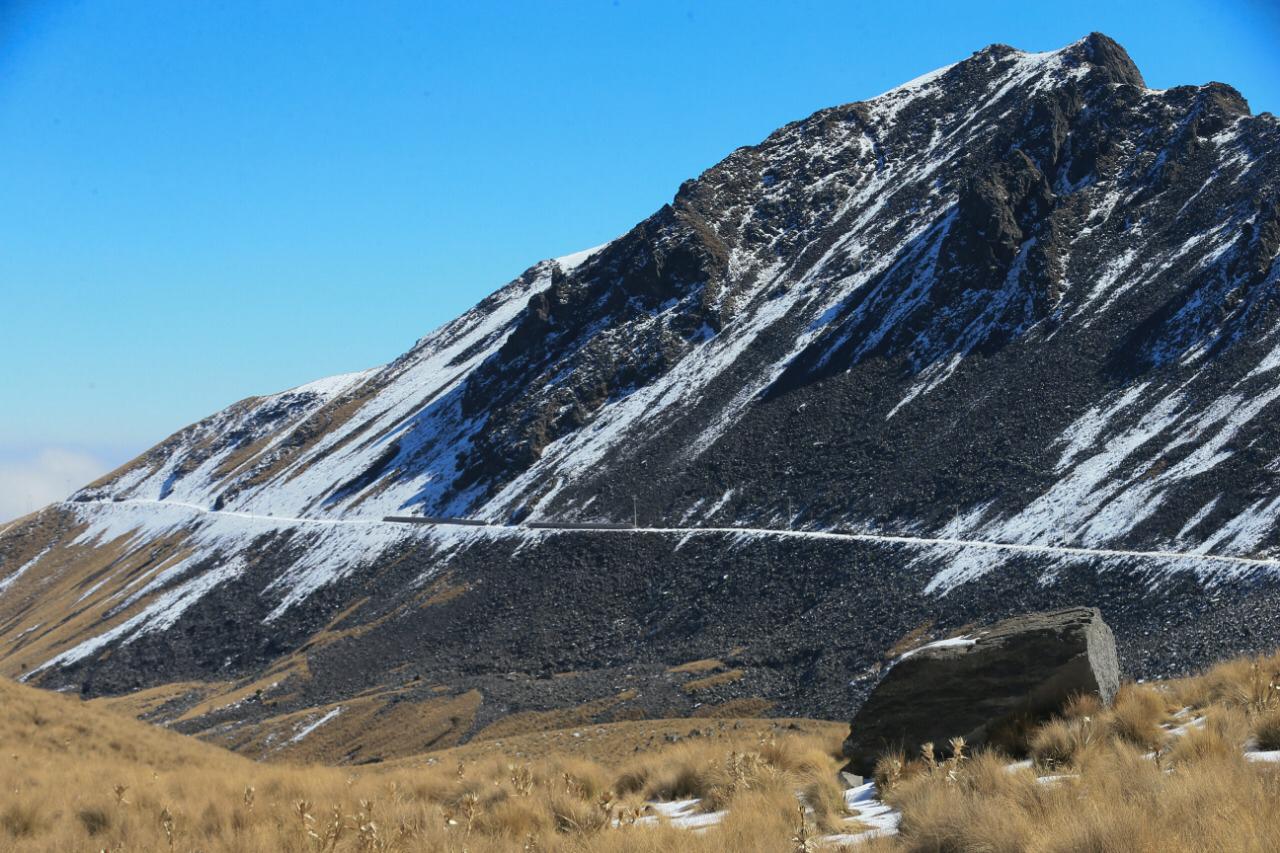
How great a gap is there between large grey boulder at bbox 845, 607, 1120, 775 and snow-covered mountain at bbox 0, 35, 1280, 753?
26.1 m

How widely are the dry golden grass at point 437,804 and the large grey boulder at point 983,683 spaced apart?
0.88 meters

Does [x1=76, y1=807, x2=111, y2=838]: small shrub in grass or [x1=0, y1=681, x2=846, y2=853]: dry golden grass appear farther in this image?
[x1=76, y1=807, x2=111, y2=838]: small shrub in grass

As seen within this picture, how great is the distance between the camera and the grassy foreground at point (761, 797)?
21.9 feet

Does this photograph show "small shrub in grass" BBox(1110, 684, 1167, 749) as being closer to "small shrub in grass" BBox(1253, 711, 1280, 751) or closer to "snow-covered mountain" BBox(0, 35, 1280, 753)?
"small shrub in grass" BBox(1253, 711, 1280, 751)

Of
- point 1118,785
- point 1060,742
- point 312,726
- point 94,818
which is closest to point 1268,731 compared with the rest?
point 1060,742

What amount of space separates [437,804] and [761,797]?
11.3ft

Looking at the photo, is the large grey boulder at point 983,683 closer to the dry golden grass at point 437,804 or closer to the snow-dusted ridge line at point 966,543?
the dry golden grass at point 437,804

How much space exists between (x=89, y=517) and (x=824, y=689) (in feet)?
484

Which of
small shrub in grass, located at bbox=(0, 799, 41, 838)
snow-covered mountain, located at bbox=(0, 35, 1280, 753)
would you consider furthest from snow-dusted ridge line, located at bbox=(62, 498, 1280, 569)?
small shrub in grass, located at bbox=(0, 799, 41, 838)

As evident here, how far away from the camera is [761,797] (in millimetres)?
9453

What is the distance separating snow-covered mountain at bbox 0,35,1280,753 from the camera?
51.1 meters

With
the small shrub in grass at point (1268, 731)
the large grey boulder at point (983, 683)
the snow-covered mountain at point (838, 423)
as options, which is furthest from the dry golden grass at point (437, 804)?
the snow-covered mountain at point (838, 423)

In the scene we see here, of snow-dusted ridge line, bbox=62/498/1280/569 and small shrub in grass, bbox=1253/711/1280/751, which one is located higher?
small shrub in grass, bbox=1253/711/1280/751

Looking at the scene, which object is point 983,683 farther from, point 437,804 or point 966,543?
point 966,543
